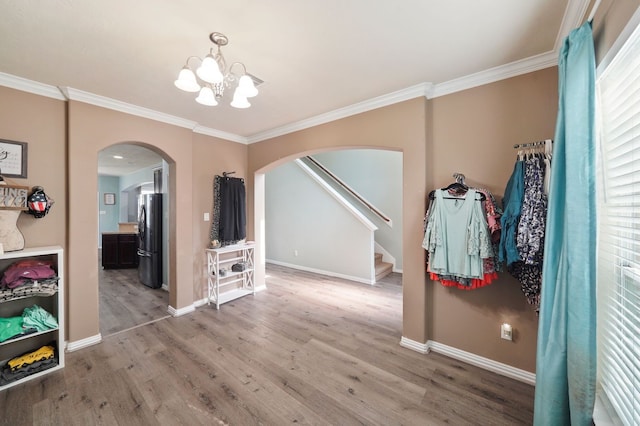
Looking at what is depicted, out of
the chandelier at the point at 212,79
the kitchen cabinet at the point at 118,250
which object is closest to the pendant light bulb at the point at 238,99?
the chandelier at the point at 212,79

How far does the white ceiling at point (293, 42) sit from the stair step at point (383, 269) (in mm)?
3360

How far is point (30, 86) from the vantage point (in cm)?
226

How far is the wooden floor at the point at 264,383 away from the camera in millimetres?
1681

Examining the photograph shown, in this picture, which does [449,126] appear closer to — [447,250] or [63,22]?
[447,250]

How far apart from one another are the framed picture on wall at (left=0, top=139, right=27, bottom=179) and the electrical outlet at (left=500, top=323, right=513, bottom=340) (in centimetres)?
444

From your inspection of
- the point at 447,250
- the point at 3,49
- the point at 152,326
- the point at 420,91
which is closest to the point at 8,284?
the point at 152,326

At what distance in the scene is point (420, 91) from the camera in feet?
7.66

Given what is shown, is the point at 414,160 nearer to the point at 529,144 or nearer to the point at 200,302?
the point at 529,144

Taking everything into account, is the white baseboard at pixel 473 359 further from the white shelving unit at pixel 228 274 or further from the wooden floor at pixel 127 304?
the wooden floor at pixel 127 304

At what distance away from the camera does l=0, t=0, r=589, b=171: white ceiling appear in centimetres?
144

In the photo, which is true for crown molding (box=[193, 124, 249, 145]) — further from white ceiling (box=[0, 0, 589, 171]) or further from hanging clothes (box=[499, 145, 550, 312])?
hanging clothes (box=[499, 145, 550, 312])

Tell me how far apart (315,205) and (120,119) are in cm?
341

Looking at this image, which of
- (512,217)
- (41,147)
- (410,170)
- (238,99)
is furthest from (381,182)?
(41,147)

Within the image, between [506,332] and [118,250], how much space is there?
7.29m
